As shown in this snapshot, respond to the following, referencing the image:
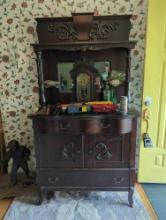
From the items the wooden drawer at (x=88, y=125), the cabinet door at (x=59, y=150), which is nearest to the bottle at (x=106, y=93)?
the wooden drawer at (x=88, y=125)

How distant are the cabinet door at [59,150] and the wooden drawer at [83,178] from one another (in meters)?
0.08

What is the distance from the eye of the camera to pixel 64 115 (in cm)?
185

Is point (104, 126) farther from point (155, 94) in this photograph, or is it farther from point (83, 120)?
point (155, 94)

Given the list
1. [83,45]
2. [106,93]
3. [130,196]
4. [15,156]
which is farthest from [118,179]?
[83,45]

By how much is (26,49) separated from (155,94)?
156 centimetres

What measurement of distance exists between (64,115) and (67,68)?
2.18 ft

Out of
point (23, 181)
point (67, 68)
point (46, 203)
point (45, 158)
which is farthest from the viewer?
point (23, 181)

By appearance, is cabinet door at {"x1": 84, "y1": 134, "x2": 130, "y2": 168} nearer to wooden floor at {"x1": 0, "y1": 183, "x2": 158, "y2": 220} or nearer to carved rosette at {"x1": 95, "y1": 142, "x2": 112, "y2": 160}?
carved rosette at {"x1": 95, "y1": 142, "x2": 112, "y2": 160}

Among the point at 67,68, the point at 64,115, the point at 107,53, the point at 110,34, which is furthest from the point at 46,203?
the point at 110,34

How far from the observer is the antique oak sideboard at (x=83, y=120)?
6.08ft

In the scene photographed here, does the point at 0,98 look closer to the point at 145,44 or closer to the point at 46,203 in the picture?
the point at 46,203

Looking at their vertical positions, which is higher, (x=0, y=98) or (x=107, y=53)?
(x=107, y=53)

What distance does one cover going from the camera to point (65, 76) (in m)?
2.28

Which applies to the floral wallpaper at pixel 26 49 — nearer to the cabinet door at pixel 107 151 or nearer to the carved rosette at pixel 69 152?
the cabinet door at pixel 107 151
